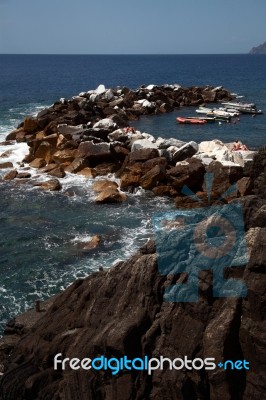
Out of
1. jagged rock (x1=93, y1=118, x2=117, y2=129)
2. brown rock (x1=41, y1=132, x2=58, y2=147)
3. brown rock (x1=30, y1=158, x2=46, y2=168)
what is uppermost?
jagged rock (x1=93, y1=118, x2=117, y2=129)

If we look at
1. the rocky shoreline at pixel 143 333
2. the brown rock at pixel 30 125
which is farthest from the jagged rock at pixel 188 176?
the brown rock at pixel 30 125

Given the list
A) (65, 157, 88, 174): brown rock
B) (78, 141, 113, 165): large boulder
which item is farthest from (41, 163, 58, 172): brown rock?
(78, 141, 113, 165): large boulder

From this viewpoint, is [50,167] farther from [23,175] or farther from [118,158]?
[118,158]

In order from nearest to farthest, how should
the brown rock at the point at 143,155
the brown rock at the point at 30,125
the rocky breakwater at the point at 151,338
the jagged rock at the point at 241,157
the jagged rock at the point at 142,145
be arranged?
the rocky breakwater at the point at 151,338, the jagged rock at the point at 241,157, the brown rock at the point at 143,155, the jagged rock at the point at 142,145, the brown rock at the point at 30,125

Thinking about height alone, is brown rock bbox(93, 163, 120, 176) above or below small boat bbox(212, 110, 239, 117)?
below

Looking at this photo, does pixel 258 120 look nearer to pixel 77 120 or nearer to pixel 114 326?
pixel 77 120

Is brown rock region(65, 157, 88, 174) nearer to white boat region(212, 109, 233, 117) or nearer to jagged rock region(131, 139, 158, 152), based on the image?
jagged rock region(131, 139, 158, 152)

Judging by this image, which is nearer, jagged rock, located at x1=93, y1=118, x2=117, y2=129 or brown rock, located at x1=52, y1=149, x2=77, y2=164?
brown rock, located at x1=52, y1=149, x2=77, y2=164

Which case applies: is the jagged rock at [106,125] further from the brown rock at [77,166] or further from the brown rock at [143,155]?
the brown rock at [143,155]
